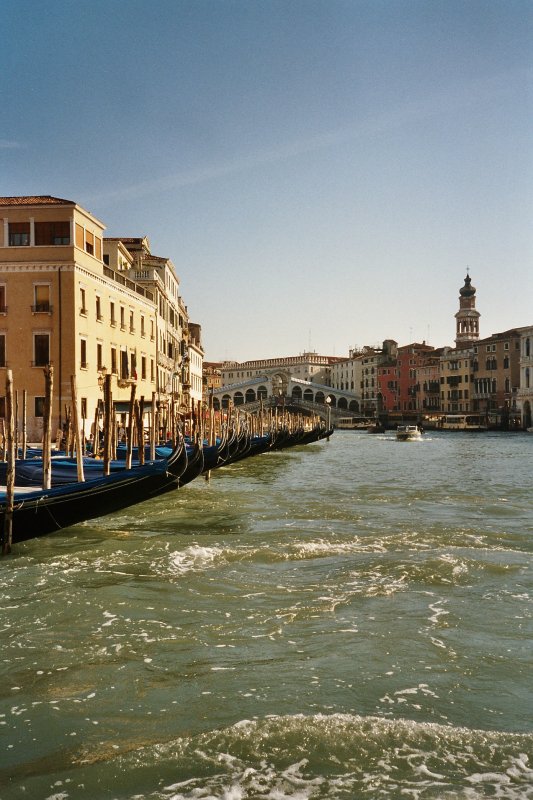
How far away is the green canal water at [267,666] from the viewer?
2844 mm

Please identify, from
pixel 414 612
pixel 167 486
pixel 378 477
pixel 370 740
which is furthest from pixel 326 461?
pixel 370 740

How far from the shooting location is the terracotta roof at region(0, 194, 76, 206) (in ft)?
53.3

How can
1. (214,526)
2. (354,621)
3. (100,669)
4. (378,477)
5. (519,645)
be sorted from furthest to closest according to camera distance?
(378,477)
(214,526)
(354,621)
(519,645)
(100,669)

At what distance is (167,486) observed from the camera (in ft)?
30.7

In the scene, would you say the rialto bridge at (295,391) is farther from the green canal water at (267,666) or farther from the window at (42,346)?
the green canal water at (267,666)

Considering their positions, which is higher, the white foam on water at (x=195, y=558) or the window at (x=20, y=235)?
the window at (x=20, y=235)

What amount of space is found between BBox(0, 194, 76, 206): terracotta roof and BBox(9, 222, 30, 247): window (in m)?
0.45

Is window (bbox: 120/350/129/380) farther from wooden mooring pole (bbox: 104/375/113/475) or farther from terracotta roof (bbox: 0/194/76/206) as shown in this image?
wooden mooring pole (bbox: 104/375/113/475)

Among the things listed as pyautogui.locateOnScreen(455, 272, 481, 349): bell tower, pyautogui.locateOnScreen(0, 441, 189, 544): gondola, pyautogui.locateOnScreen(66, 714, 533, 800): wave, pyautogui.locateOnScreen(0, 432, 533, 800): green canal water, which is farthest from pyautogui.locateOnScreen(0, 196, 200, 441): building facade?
pyautogui.locateOnScreen(455, 272, 481, 349): bell tower

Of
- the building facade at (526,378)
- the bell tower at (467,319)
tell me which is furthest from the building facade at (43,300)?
the bell tower at (467,319)

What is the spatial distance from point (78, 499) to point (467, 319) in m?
54.3

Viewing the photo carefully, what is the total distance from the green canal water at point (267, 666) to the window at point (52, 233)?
10.5 meters

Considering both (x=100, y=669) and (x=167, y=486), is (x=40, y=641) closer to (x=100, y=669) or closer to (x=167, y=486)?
(x=100, y=669)

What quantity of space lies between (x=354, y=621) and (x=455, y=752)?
1.60 m
